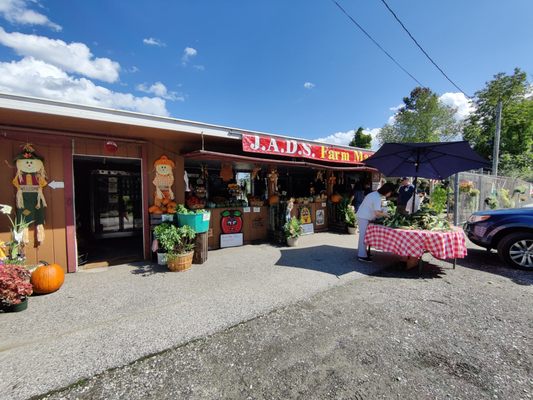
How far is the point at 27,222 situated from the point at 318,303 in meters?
5.09

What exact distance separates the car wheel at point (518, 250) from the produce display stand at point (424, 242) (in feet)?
4.58

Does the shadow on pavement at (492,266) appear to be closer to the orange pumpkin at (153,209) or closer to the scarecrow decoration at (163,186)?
the scarecrow decoration at (163,186)

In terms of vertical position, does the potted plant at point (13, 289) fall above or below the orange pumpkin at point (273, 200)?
below

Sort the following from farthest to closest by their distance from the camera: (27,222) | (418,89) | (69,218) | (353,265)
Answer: (418,89) → (353,265) → (69,218) → (27,222)

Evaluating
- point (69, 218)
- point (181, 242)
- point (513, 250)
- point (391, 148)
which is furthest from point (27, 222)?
point (513, 250)

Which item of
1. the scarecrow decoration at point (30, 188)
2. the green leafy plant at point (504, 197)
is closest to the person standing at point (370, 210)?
the scarecrow decoration at point (30, 188)

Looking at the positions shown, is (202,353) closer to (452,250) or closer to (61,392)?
(61,392)

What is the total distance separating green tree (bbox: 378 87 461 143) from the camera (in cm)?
3378

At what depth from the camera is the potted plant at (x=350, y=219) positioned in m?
8.78

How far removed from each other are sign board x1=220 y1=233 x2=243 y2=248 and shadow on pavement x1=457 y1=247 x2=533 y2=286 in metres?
5.12

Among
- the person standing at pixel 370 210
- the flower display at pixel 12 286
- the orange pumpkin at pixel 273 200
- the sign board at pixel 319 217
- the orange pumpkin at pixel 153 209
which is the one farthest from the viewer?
the sign board at pixel 319 217

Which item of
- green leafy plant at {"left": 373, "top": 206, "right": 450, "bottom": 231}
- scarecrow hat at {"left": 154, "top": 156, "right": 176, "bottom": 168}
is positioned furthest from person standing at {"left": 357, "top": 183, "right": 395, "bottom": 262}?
scarecrow hat at {"left": 154, "top": 156, "right": 176, "bottom": 168}

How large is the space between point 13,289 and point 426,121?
41447 millimetres

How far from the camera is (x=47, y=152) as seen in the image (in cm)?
466
